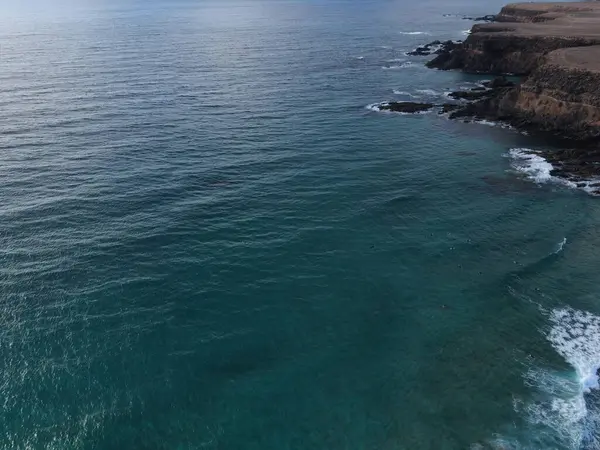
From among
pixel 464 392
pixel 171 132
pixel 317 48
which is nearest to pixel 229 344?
pixel 464 392

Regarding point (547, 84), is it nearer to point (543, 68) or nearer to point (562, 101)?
point (543, 68)

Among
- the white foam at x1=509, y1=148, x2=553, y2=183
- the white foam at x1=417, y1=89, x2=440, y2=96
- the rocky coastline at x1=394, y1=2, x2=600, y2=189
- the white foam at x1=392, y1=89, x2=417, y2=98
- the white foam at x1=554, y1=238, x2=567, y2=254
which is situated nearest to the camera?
the white foam at x1=554, y1=238, x2=567, y2=254

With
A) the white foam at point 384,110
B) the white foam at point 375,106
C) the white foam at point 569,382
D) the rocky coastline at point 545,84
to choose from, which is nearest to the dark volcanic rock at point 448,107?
the rocky coastline at point 545,84

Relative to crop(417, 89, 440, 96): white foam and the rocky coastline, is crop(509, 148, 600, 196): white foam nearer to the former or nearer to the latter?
the rocky coastline

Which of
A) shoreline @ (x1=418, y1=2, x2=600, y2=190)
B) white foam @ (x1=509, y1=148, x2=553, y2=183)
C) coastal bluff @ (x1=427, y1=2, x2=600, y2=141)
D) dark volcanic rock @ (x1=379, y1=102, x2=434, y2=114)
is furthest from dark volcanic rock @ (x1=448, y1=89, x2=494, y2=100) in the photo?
white foam @ (x1=509, y1=148, x2=553, y2=183)

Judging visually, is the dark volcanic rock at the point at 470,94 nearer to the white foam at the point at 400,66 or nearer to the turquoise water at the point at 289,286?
the turquoise water at the point at 289,286

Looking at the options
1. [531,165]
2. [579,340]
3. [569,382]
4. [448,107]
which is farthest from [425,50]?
[569,382]

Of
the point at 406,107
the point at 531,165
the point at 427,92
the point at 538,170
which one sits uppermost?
the point at 538,170

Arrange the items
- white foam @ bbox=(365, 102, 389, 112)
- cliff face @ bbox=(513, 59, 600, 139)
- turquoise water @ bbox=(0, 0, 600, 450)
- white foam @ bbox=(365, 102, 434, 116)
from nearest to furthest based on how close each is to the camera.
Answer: turquoise water @ bbox=(0, 0, 600, 450)
cliff face @ bbox=(513, 59, 600, 139)
white foam @ bbox=(365, 102, 434, 116)
white foam @ bbox=(365, 102, 389, 112)
